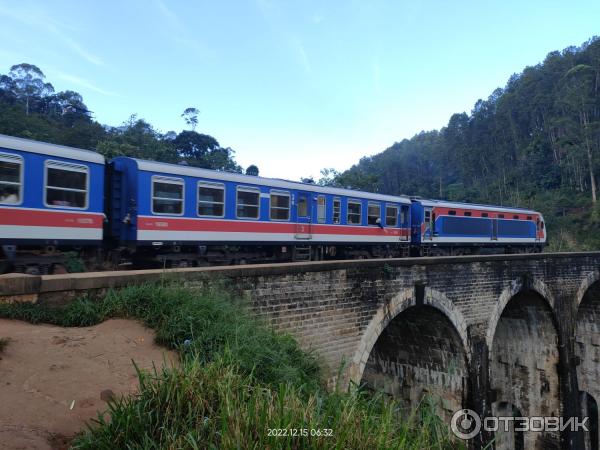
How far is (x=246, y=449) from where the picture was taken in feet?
7.27

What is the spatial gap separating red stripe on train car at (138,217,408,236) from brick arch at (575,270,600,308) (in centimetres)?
1057

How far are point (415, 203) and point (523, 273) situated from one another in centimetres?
461

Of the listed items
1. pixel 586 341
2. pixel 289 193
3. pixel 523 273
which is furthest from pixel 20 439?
pixel 586 341

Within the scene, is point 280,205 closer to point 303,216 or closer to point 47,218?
point 303,216

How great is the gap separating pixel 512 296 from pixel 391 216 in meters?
5.22

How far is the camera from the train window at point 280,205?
33.3 ft

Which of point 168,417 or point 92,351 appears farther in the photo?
point 92,351

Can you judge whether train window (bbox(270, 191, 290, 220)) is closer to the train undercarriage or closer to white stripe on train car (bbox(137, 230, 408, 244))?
white stripe on train car (bbox(137, 230, 408, 244))

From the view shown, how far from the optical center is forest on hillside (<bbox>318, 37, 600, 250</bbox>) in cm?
3997

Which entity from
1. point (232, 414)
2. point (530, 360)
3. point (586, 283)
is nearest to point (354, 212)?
point (232, 414)

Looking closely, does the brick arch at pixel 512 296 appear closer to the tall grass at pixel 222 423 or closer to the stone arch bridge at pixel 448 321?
the stone arch bridge at pixel 448 321

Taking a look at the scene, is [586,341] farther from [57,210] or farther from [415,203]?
[57,210]

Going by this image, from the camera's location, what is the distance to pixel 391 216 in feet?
45.0

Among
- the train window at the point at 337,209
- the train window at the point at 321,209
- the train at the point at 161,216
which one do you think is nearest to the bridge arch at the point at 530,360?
the train at the point at 161,216
